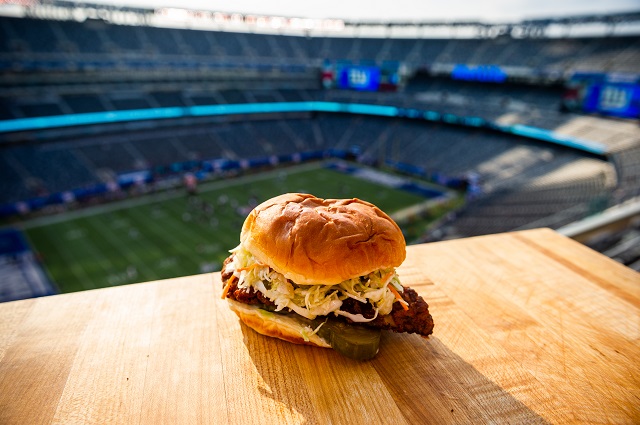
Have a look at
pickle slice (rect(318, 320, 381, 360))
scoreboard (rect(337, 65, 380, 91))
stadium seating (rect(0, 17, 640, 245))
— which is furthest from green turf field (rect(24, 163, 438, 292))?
scoreboard (rect(337, 65, 380, 91))

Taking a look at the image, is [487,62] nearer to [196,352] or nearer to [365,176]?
[365,176]

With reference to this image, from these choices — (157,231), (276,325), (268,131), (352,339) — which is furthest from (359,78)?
(352,339)

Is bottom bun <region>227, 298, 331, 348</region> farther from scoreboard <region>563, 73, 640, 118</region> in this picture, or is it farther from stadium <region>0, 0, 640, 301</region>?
scoreboard <region>563, 73, 640, 118</region>

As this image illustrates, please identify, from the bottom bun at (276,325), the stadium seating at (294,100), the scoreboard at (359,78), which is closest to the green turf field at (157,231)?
the stadium seating at (294,100)

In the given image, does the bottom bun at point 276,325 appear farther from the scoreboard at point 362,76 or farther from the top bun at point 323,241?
the scoreboard at point 362,76

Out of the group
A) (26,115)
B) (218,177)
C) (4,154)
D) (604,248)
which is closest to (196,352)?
(604,248)
